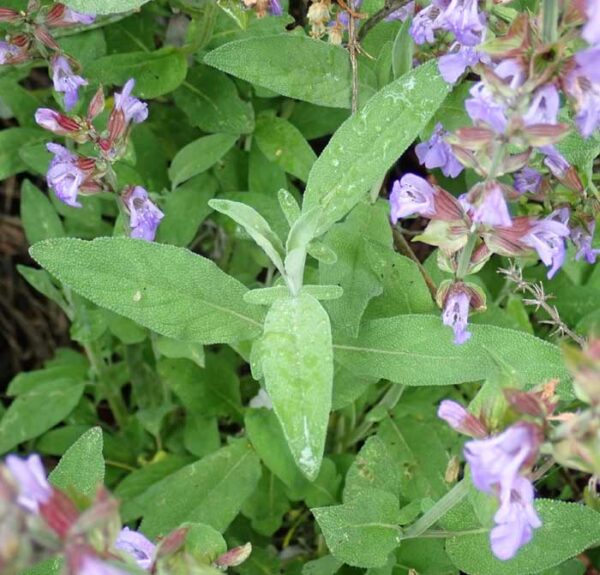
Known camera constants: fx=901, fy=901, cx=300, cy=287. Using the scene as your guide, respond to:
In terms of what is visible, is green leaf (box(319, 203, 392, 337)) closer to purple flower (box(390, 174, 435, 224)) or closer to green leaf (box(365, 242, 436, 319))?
green leaf (box(365, 242, 436, 319))

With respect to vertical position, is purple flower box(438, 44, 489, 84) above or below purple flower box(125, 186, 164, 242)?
above

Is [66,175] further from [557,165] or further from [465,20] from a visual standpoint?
[557,165]

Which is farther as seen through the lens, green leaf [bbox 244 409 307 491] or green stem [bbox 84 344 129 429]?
green stem [bbox 84 344 129 429]

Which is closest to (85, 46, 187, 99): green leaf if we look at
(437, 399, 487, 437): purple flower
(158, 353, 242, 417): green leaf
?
(158, 353, 242, 417): green leaf

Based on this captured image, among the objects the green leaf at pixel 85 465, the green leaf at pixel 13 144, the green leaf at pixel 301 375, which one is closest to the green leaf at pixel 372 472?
the green leaf at pixel 301 375

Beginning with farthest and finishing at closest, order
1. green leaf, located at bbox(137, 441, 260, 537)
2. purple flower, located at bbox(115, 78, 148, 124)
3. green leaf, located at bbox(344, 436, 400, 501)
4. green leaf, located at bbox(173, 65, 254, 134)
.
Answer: green leaf, located at bbox(173, 65, 254, 134)
green leaf, located at bbox(137, 441, 260, 537)
green leaf, located at bbox(344, 436, 400, 501)
purple flower, located at bbox(115, 78, 148, 124)

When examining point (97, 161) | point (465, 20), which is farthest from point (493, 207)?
point (97, 161)

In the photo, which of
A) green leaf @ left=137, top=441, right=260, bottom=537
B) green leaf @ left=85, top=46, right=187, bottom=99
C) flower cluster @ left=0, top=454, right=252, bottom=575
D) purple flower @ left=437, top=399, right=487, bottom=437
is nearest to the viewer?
flower cluster @ left=0, top=454, right=252, bottom=575

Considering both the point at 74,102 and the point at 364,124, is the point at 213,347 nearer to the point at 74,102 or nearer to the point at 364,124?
the point at 74,102
